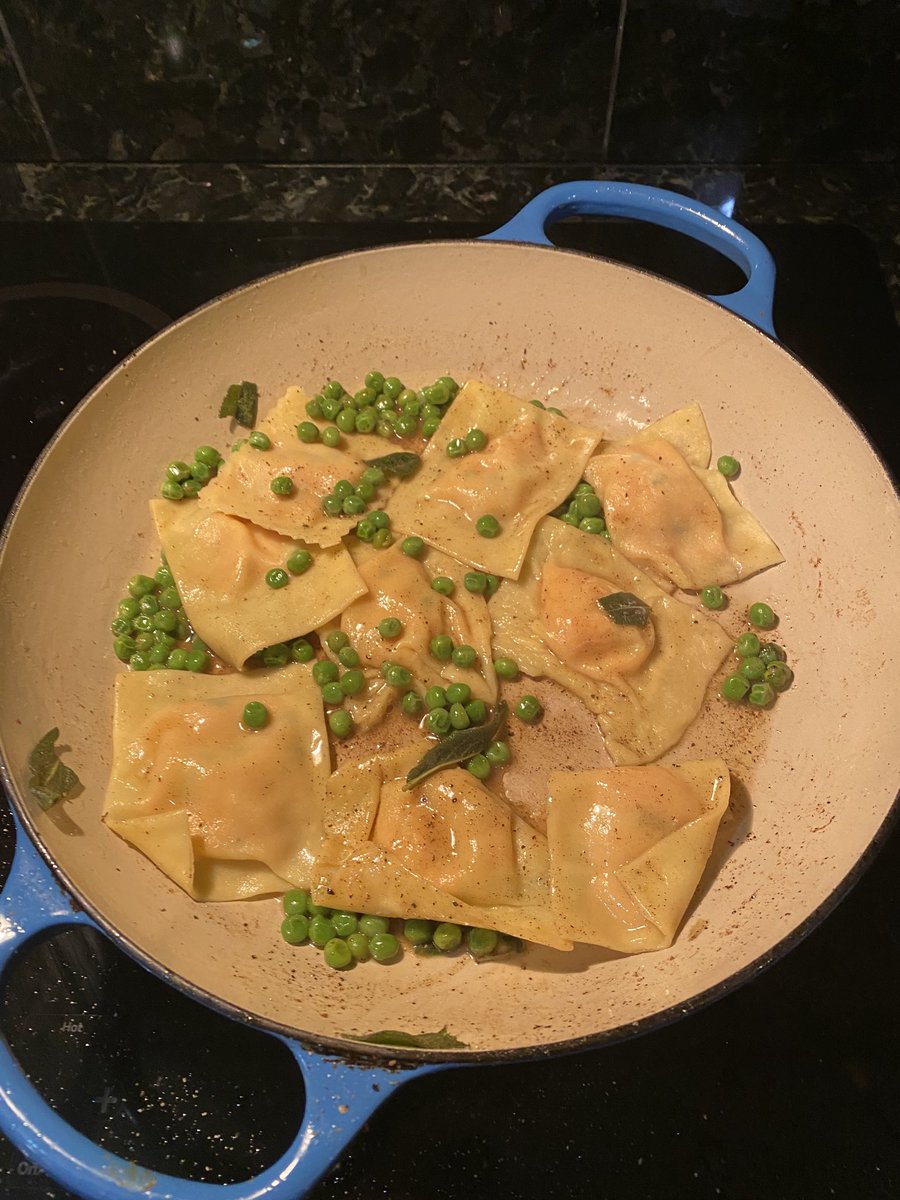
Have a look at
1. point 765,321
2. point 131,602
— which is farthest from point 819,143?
point 131,602

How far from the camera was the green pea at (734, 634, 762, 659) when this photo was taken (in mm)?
3070

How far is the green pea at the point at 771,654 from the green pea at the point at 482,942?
1.34 m

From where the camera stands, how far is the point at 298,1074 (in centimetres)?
263

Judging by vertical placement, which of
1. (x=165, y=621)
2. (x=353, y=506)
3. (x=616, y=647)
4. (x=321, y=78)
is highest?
(x=321, y=78)

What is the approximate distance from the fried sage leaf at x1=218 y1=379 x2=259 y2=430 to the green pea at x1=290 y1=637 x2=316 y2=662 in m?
1.00

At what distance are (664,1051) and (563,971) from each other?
435mm

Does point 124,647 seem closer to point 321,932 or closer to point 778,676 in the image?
point 321,932

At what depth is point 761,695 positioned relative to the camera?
299 cm

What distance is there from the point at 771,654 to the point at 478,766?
3.67 ft

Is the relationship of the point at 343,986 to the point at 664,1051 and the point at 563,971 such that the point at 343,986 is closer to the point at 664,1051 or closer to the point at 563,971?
the point at 563,971

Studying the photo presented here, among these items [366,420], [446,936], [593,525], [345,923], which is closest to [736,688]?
[593,525]

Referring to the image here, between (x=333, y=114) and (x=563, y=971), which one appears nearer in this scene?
(x=563, y=971)

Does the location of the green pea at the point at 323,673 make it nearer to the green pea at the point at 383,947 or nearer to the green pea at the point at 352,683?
the green pea at the point at 352,683

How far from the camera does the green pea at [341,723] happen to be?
2.97m
